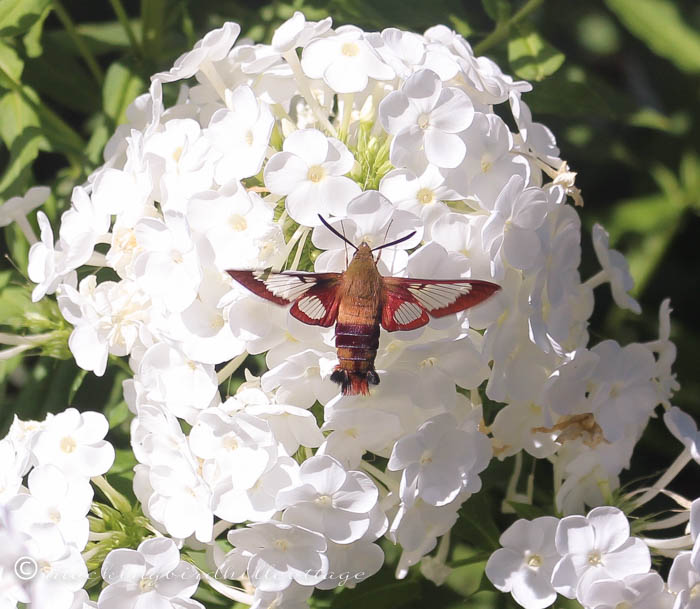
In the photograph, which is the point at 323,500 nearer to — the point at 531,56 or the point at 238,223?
the point at 238,223

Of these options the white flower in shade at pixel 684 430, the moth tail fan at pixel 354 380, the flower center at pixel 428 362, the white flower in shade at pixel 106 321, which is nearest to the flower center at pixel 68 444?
the white flower in shade at pixel 106 321

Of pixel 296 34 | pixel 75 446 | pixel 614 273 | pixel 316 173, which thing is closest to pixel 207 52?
pixel 296 34

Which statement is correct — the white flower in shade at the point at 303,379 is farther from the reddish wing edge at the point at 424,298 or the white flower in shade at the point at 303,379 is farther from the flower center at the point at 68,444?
the flower center at the point at 68,444

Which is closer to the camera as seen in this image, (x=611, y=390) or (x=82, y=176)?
(x=611, y=390)

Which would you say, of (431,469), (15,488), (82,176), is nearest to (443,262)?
(431,469)

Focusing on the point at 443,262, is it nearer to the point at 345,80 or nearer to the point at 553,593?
the point at 345,80

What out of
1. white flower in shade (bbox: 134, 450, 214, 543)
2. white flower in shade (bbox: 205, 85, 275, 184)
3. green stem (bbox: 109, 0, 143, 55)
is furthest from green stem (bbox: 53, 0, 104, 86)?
white flower in shade (bbox: 134, 450, 214, 543)
